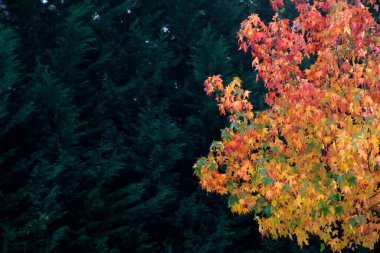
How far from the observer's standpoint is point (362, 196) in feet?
23.1

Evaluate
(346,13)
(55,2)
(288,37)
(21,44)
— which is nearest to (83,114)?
(21,44)

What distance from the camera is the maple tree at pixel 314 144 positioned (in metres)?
6.89

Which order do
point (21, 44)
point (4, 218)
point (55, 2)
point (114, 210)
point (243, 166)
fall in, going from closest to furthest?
1. point (4, 218)
2. point (243, 166)
3. point (114, 210)
4. point (21, 44)
5. point (55, 2)

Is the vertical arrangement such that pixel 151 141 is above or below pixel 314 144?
above

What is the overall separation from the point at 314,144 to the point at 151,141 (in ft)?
10.4

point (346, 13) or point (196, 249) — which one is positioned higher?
point (346, 13)

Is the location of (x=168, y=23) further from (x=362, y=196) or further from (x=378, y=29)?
(x=362, y=196)

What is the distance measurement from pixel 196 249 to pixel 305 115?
11.3 ft

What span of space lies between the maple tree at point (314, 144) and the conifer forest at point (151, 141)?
0.13 ft

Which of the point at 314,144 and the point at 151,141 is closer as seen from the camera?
the point at 314,144

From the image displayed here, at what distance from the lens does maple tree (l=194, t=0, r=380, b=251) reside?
6.89 metres

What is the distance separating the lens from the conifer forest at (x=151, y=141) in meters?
6.80

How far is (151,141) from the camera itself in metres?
8.80

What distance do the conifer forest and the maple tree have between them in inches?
1.5
